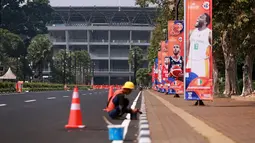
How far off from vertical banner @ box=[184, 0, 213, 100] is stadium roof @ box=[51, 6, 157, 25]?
12007 centimetres

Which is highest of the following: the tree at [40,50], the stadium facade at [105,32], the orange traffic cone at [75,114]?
the stadium facade at [105,32]

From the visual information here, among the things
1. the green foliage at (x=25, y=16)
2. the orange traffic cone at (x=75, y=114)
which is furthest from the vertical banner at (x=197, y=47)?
the green foliage at (x=25, y=16)

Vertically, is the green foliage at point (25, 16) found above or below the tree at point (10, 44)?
above

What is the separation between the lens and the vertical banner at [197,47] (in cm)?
2434

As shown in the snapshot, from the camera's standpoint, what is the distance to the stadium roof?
476 feet

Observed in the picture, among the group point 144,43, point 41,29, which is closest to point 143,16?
point 144,43

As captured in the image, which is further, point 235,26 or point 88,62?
point 88,62

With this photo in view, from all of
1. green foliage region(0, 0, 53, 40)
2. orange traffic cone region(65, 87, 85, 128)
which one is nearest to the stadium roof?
green foliage region(0, 0, 53, 40)

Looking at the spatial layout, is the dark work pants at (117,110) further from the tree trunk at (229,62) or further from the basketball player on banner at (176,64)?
the tree trunk at (229,62)

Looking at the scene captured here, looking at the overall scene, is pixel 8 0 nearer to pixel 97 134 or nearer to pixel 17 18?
pixel 17 18

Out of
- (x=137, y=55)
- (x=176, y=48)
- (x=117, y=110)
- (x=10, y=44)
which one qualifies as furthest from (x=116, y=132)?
(x=137, y=55)

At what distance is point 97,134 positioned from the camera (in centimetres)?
1185

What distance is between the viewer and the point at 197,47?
24.5 m

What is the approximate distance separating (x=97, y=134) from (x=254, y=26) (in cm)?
1481
